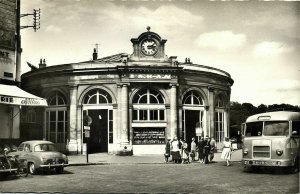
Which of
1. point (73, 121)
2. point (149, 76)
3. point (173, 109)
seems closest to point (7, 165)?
→ point (73, 121)

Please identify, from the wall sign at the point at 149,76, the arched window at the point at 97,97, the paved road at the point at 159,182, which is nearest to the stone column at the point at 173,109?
the wall sign at the point at 149,76

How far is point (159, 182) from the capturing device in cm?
1409

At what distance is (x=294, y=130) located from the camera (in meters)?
15.7

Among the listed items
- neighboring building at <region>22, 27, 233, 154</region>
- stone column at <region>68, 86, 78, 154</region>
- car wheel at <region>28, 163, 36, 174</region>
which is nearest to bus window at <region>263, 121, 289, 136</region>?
car wheel at <region>28, 163, 36, 174</region>

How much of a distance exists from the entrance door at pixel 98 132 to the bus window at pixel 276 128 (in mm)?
17133

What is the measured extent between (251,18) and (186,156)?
31.2 feet

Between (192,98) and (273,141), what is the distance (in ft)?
44.8

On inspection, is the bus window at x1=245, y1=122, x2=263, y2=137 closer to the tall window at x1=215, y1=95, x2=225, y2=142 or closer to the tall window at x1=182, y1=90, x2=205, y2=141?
the tall window at x1=182, y1=90, x2=205, y2=141

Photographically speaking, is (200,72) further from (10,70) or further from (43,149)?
(43,149)

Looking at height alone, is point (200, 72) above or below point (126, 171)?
above

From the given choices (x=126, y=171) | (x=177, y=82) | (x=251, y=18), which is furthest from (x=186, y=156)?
(x=251, y=18)

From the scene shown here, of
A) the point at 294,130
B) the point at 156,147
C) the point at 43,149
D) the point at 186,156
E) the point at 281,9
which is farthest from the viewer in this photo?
the point at 156,147

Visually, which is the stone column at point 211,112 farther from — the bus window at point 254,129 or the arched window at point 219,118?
the bus window at point 254,129

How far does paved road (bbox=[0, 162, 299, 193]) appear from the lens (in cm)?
1252
